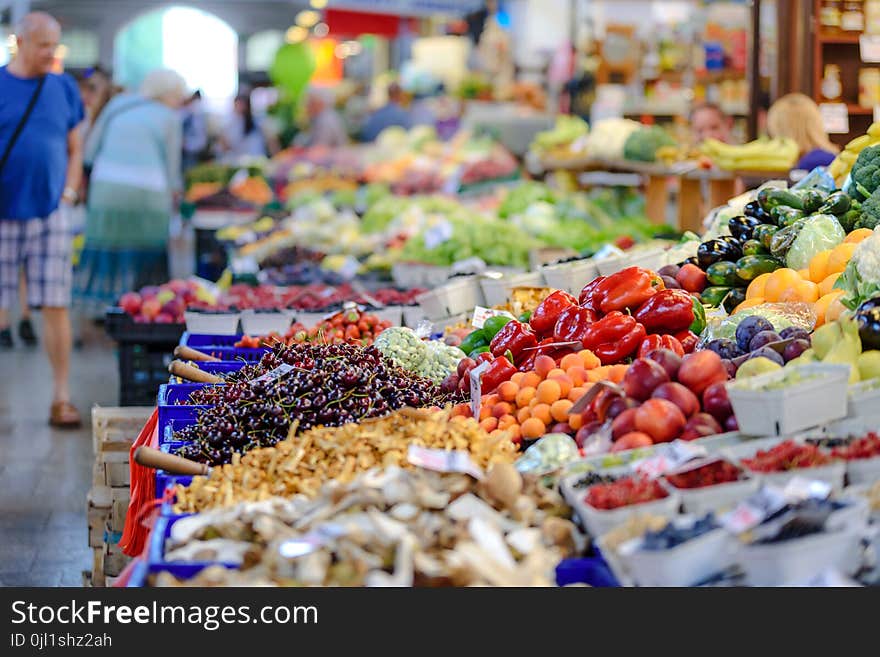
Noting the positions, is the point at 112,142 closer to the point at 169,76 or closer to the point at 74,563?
the point at 169,76

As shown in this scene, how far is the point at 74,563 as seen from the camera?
199 inches

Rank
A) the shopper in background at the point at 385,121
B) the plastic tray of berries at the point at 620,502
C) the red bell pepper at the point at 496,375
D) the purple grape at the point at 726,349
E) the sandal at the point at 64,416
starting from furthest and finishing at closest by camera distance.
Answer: the shopper in background at the point at 385,121
the sandal at the point at 64,416
the red bell pepper at the point at 496,375
the purple grape at the point at 726,349
the plastic tray of berries at the point at 620,502

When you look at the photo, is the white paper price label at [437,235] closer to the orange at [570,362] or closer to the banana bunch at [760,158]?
the banana bunch at [760,158]

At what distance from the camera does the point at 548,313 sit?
433cm

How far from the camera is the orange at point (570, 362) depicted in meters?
3.75

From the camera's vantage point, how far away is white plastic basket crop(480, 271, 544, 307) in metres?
5.68

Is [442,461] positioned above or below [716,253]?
below

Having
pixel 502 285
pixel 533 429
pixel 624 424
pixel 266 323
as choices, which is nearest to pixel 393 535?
pixel 624 424

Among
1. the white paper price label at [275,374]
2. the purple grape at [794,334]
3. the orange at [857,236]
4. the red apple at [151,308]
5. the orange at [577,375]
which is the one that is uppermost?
the orange at [857,236]

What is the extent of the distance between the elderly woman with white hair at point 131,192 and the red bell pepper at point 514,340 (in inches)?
236

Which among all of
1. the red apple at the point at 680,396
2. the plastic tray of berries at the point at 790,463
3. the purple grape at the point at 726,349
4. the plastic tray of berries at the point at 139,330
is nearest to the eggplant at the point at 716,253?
the purple grape at the point at 726,349

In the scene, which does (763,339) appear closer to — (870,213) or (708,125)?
(870,213)

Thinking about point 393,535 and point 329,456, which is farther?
point 329,456

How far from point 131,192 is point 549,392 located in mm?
6751
